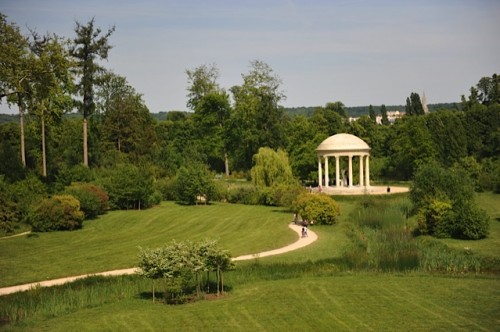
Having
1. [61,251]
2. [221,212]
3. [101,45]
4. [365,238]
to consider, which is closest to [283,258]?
[365,238]

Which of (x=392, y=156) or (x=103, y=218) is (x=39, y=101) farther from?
(x=392, y=156)

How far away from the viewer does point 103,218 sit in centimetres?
4078

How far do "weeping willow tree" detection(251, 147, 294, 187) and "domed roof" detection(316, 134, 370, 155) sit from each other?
5.24 meters

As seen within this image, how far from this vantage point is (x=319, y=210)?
37.7 m

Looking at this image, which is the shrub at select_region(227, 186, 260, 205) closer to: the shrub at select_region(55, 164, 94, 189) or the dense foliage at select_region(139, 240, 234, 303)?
the shrub at select_region(55, 164, 94, 189)

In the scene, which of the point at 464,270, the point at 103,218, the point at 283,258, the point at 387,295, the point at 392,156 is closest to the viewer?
the point at 387,295

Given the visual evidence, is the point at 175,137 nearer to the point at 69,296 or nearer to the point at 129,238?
the point at 129,238

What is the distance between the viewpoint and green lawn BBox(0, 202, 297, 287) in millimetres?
26125

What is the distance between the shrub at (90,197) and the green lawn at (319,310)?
20.6 meters

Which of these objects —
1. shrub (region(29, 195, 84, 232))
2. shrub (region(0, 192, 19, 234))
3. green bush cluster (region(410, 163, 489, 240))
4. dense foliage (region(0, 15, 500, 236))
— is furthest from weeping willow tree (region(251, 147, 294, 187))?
shrub (region(0, 192, 19, 234))

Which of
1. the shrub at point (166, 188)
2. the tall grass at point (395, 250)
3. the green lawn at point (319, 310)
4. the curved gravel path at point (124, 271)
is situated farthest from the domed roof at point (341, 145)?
the green lawn at point (319, 310)

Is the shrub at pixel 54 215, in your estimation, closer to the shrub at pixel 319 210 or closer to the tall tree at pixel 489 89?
the shrub at pixel 319 210

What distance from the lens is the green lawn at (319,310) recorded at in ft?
54.8

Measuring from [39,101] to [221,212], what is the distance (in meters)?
15.6
